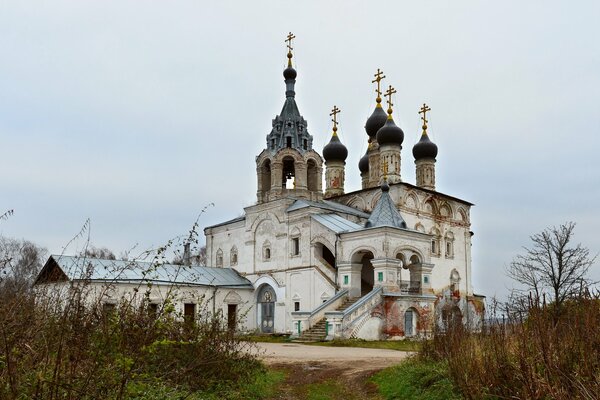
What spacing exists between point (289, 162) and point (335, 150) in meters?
5.98

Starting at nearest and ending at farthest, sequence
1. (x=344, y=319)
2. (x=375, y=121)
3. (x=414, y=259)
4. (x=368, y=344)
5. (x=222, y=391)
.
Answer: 1. (x=222, y=391)
2. (x=368, y=344)
3. (x=344, y=319)
4. (x=414, y=259)
5. (x=375, y=121)

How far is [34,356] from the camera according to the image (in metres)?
4.39

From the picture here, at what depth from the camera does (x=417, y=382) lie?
862 centimetres

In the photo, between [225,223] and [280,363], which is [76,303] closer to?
[280,363]

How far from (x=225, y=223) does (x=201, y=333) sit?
22311 millimetres

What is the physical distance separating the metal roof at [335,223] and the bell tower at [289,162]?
2.42m

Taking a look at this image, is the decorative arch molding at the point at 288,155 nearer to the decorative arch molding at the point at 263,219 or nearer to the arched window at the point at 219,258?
the decorative arch molding at the point at 263,219

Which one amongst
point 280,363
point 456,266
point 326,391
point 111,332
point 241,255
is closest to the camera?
point 111,332

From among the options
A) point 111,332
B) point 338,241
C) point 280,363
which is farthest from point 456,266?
point 111,332

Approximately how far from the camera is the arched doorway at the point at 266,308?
2648 cm

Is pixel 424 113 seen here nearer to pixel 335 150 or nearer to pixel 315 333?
pixel 335 150

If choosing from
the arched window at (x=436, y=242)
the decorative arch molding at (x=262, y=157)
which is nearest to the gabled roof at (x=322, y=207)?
the decorative arch molding at (x=262, y=157)

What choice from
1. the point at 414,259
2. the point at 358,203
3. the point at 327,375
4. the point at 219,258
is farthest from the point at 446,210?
the point at 327,375

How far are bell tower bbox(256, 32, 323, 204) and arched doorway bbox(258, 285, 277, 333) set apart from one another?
4329 mm
